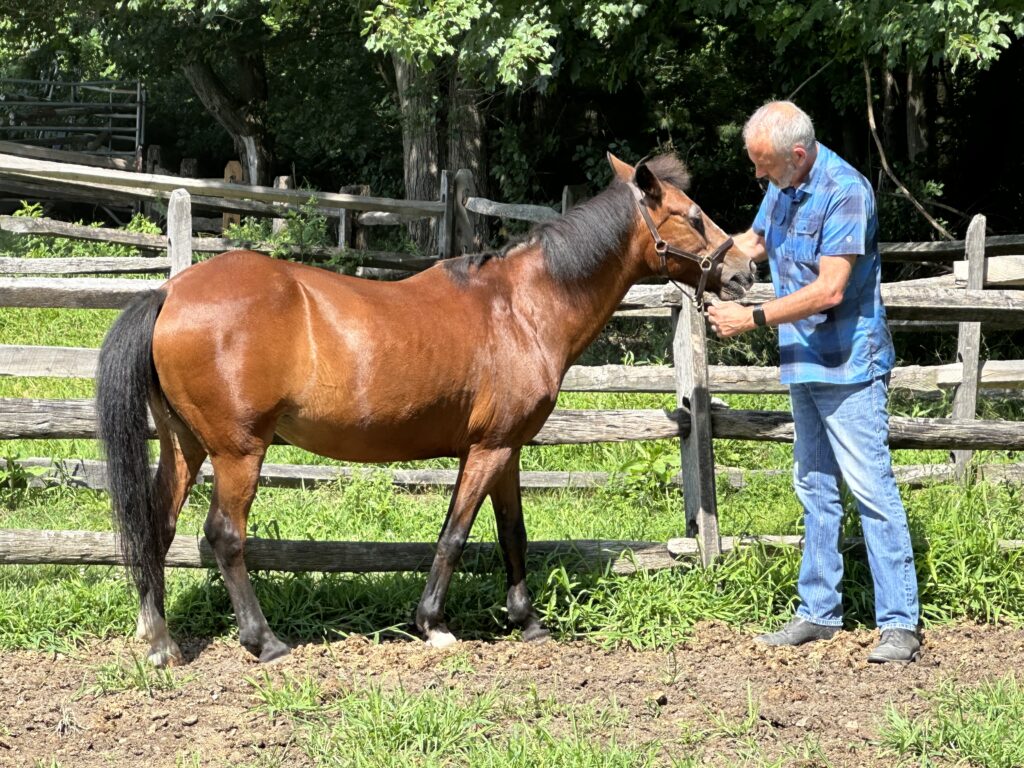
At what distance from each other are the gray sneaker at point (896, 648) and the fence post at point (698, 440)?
3.15 feet

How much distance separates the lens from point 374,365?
4.39 metres

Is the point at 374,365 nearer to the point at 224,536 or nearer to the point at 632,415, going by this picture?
the point at 224,536

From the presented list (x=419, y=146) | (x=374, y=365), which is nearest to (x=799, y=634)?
(x=374, y=365)

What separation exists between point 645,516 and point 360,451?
261 centimetres

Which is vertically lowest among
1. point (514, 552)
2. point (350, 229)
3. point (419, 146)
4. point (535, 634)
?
point (535, 634)

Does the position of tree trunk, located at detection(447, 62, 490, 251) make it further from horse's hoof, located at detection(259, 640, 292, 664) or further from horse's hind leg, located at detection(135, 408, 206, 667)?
horse's hoof, located at detection(259, 640, 292, 664)

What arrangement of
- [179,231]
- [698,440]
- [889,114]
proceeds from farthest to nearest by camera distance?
[889,114]
[179,231]
[698,440]

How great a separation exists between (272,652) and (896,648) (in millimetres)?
2566

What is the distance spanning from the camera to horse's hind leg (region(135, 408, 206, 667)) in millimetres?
4426

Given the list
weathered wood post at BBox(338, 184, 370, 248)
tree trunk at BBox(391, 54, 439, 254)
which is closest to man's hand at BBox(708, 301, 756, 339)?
tree trunk at BBox(391, 54, 439, 254)

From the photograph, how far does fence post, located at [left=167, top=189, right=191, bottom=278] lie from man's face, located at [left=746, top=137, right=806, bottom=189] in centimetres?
401

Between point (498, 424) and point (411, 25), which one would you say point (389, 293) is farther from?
point (411, 25)

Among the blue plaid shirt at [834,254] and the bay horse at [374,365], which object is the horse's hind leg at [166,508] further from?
the blue plaid shirt at [834,254]

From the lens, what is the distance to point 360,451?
4.53 meters
